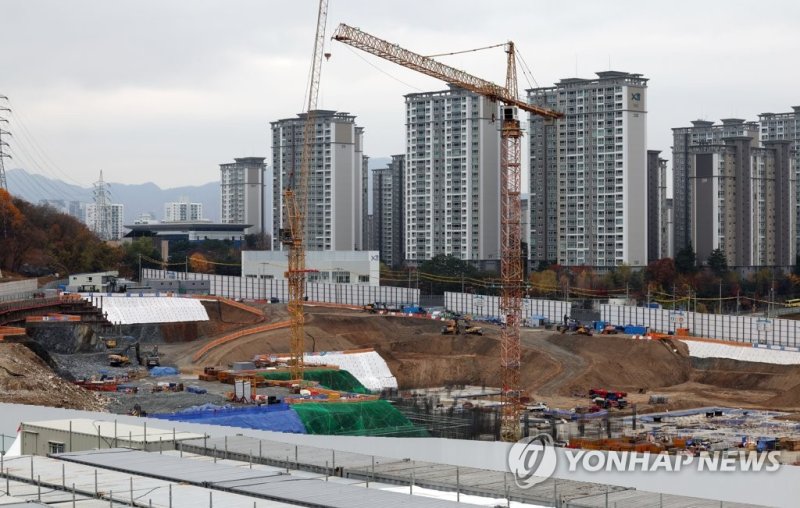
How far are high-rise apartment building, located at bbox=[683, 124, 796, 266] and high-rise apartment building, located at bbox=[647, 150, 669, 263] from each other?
1220 cm

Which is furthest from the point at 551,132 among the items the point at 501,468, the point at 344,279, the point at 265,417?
the point at 501,468

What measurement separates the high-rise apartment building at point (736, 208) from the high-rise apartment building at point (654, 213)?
40.0ft

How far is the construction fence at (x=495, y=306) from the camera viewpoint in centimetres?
10000

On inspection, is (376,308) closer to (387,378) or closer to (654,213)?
(387,378)

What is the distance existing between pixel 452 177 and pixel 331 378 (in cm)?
8094

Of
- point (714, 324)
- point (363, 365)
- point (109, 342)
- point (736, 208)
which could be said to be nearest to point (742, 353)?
point (714, 324)

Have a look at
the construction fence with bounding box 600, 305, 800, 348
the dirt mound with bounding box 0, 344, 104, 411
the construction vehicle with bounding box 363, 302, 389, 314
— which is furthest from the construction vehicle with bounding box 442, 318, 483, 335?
the dirt mound with bounding box 0, 344, 104, 411

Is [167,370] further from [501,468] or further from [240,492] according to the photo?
[240,492]

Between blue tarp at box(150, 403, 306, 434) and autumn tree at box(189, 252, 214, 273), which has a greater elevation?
autumn tree at box(189, 252, 214, 273)

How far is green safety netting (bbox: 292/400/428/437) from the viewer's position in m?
47.2

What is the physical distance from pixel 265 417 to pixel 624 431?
20.5 meters

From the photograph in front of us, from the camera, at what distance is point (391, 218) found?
18775 cm

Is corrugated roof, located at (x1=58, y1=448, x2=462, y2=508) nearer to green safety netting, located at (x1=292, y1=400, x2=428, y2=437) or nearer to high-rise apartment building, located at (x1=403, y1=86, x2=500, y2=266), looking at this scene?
green safety netting, located at (x1=292, y1=400, x2=428, y2=437)

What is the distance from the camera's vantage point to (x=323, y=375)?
71.2 metres
